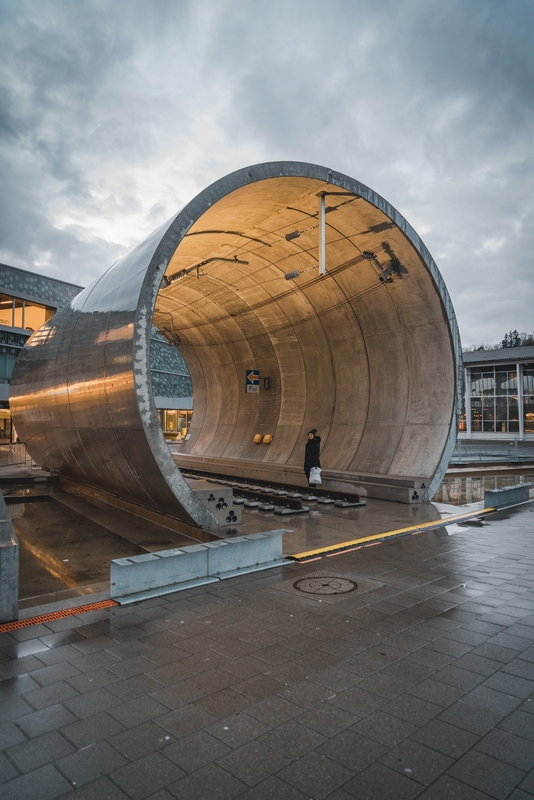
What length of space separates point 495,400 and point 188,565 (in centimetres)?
4319

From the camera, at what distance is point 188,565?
6.95 m

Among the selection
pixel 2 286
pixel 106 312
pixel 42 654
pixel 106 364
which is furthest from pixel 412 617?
pixel 2 286

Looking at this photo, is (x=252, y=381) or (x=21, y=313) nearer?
(x=252, y=381)

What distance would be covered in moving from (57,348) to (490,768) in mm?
13376

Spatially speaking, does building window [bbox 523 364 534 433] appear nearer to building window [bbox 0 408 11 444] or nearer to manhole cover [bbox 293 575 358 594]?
building window [bbox 0 408 11 444]

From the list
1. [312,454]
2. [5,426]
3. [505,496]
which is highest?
[5,426]

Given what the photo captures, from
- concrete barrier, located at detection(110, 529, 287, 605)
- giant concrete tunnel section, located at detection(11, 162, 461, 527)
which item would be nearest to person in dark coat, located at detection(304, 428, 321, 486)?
giant concrete tunnel section, located at detection(11, 162, 461, 527)

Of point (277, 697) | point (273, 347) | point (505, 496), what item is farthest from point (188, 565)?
point (273, 347)

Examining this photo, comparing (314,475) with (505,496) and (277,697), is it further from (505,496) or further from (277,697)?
(277,697)

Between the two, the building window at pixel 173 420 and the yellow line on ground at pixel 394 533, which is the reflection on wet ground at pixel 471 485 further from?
the building window at pixel 173 420

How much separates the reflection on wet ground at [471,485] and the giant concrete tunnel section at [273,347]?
1508 mm

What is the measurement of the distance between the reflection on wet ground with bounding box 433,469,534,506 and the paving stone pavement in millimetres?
8515

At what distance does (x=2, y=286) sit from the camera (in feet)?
131

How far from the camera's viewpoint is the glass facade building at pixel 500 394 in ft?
141
